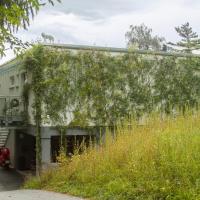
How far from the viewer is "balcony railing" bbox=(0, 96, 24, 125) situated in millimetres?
19531

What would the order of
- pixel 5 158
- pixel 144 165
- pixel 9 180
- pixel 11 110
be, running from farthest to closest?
pixel 5 158 → pixel 9 180 → pixel 11 110 → pixel 144 165

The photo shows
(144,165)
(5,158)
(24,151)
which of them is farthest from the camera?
(24,151)

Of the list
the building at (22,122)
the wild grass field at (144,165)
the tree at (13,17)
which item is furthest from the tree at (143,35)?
the tree at (13,17)

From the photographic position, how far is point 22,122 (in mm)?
20156

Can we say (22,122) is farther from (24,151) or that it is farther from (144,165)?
(144,165)

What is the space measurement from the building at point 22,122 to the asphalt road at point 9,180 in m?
1.02

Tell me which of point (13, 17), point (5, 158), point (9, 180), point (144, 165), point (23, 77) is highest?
point (23, 77)

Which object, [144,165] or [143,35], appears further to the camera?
[143,35]

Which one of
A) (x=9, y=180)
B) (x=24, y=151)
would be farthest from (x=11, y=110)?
(x=24, y=151)

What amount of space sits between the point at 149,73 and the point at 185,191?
1350 cm

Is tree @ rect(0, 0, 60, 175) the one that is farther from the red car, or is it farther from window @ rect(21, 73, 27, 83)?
the red car

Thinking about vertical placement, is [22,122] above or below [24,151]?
above

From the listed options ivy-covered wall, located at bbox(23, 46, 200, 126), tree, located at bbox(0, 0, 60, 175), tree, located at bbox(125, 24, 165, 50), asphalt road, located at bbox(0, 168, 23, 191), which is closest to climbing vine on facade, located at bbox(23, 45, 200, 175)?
ivy-covered wall, located at bbox(23, 46, 200, 126)

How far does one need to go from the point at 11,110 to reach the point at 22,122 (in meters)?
0.76
